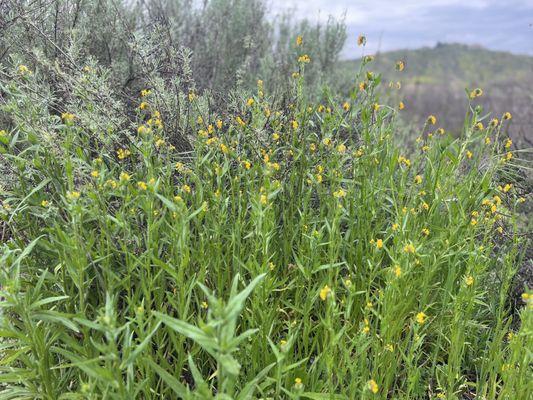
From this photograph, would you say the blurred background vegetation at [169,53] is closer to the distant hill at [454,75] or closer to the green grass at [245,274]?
Answer: the green grass at [245,274]

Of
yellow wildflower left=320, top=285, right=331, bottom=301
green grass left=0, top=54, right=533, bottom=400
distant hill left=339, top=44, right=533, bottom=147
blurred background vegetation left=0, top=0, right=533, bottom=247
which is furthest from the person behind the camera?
distant hill left=339, top=44, right=533, bottom=147

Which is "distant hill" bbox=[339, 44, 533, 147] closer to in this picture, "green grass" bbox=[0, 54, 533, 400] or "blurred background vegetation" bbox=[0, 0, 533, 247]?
"blurred background vegetation" bbox=[0, 0, 533, 247]

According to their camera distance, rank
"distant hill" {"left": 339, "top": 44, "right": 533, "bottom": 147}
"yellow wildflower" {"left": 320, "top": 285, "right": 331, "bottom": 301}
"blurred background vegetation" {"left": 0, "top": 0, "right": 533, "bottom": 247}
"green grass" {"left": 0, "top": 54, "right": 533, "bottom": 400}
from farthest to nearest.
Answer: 1. "distant hill" {"left": 339, "top": 44, "right": 533, "bottom": 147}
2. "blurred background vegetation" {"left": 0, "top": 0, "right": 533, "bottom": 247}
3. "green grass" {"left": 0, "top": 54, "right": 533, "bottom": 400}
4. "yellow wildflower" {"left": 320, "top": 285, "right": 331, "bottom": 301}

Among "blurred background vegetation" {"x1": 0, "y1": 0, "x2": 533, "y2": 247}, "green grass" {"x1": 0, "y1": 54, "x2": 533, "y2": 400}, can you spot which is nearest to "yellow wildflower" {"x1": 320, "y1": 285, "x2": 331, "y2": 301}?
"green grass" {"x1": 0, "y1": 54, "x2": 533, "y2": 400}

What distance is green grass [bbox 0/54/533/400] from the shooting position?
1728 millimetres

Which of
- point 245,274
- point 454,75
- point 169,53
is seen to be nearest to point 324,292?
point 245,274

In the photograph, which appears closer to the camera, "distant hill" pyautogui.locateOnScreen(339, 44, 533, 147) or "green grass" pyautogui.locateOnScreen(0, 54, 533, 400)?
"green grass" pyautogui.locateOnScreen(0, 54, 533, 400)

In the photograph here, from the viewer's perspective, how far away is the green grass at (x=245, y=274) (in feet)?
5.67

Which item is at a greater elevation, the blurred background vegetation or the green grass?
the blurred background vegetation

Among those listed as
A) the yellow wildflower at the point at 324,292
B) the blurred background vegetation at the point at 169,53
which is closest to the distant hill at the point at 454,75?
the blurred background vegetation at the point at 169,53

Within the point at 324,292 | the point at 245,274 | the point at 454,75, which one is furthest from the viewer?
the point at 454,75

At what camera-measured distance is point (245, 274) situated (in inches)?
Answer: 93.9

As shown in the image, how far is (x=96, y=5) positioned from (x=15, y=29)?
915mm

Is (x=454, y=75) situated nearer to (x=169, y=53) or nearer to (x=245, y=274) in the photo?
(x=169, y=53)
